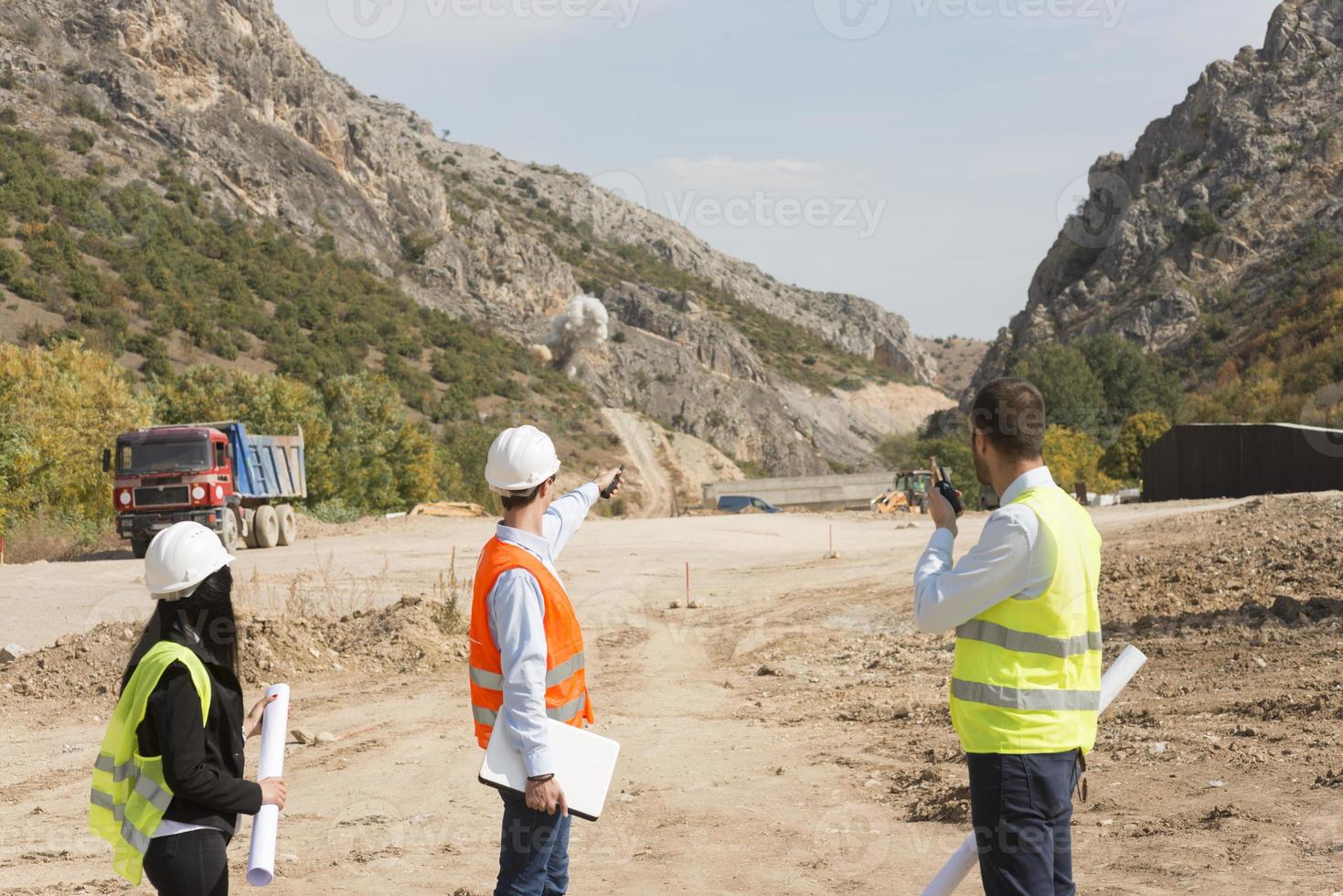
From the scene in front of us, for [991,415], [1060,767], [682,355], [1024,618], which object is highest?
[682,355]

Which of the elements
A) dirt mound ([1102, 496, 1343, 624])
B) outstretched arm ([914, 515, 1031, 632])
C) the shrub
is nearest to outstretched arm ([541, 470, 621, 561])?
outstretched arm ([914, 515, 1031, 632])

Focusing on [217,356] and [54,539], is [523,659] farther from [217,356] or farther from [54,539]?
[217,356]

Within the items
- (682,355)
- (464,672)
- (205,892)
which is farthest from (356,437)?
(682,355)

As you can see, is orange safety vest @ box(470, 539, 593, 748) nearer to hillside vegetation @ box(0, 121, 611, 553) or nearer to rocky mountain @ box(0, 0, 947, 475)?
hillside vegetation @ box(0, 121, 611, 553)

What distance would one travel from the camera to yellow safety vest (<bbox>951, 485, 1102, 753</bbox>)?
3303mm

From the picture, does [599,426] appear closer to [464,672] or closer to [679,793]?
[464,672]

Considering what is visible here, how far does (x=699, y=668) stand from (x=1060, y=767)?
10974mm

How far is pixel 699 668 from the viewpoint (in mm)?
14133

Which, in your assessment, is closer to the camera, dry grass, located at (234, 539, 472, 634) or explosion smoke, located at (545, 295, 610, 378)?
dry grass, located at (234, 539, 472, 634)

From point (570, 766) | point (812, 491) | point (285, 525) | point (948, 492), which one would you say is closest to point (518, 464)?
point (570, 766)

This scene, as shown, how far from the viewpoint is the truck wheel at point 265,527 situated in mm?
28109

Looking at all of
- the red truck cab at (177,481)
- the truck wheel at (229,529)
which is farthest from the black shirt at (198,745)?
the truck wheel at (229,529)

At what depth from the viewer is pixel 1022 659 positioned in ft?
10.9

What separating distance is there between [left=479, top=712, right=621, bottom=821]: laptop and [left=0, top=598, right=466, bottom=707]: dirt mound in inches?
388
